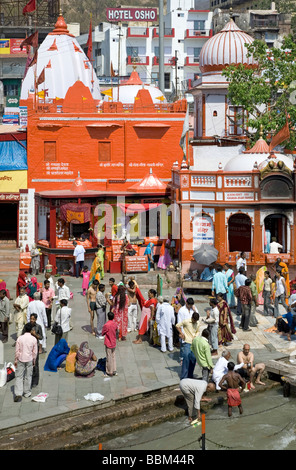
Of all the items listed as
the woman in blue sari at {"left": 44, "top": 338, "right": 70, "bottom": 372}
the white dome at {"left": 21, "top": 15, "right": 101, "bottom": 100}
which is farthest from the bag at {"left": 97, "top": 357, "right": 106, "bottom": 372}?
the white dome at {"left": 21, "top": 15, "right": 101, "bottom": 100}

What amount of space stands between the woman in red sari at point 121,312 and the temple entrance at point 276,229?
8.40 m

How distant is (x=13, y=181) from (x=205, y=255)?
31.6 feet

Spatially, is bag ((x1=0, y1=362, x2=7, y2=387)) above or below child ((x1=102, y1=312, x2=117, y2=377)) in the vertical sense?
below

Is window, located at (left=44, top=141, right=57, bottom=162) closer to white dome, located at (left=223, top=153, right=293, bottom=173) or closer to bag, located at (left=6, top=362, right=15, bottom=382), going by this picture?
white dome, located at (left=223, top=153, right=293, bottom=173)

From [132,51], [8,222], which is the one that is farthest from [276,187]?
[132,51]

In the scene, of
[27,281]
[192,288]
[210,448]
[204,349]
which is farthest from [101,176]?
[210,448]

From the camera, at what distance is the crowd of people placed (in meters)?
14.4

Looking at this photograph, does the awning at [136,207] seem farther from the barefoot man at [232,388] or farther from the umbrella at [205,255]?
the barefoot man at [232,388]

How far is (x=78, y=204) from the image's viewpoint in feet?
91.0

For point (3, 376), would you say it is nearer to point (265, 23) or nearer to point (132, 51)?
point (132, 51)

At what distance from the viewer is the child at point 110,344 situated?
15410 millimetres

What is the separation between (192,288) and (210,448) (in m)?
11.3

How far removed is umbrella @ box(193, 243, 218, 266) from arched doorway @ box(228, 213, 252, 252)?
84.2 inches
